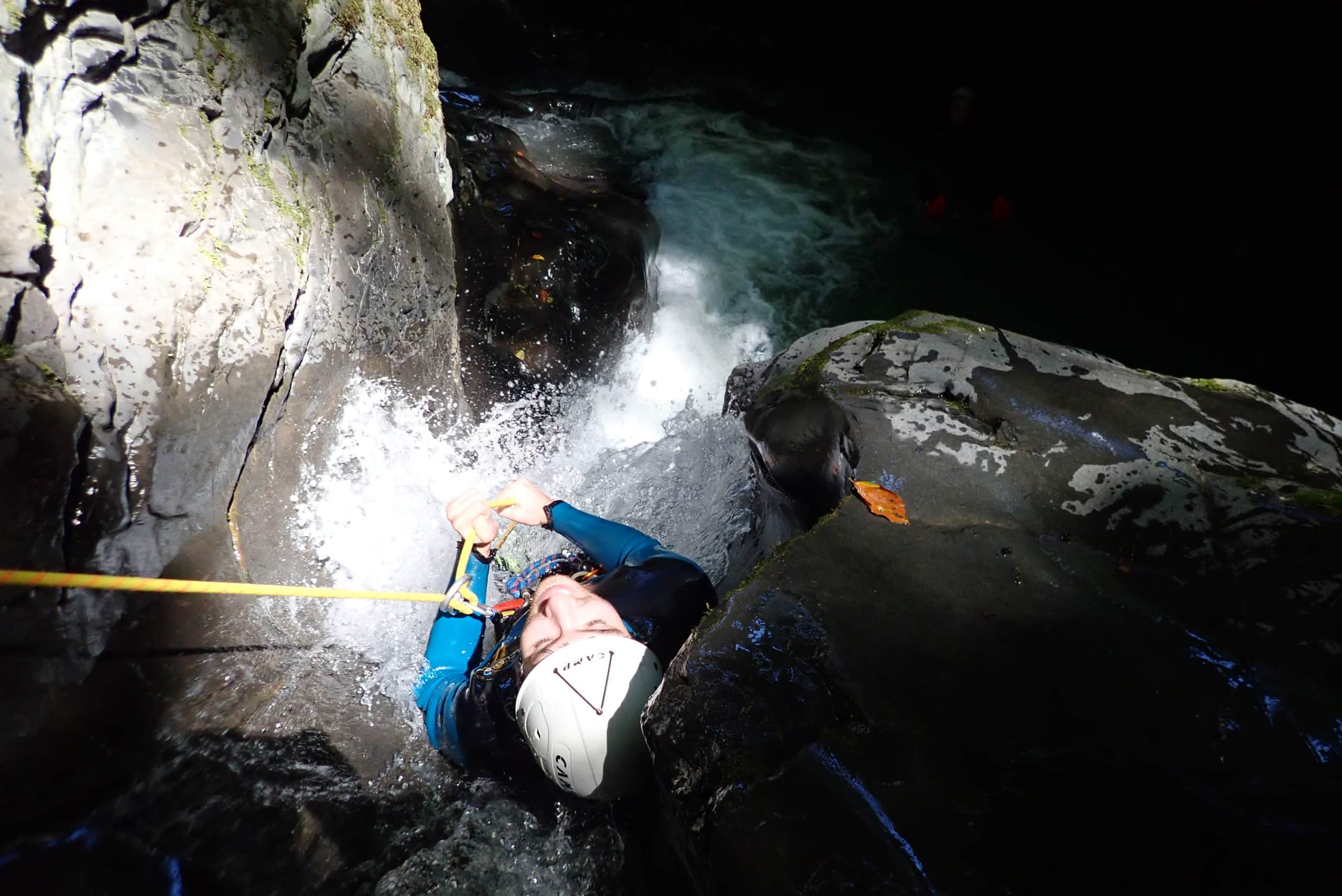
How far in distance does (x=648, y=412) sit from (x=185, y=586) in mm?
2718

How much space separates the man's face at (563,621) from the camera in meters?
1.96

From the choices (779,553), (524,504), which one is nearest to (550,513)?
(524,504)

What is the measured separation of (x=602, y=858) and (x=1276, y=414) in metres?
2.69

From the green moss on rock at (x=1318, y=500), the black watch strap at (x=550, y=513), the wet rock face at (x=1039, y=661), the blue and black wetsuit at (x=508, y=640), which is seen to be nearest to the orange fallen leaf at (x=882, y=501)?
the wet rock face at (x=1039, y=661)

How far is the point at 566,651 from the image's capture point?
1875 mm

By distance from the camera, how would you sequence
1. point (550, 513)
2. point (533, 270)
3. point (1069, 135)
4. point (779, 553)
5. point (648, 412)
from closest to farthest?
1. point (779, 553)
2. point (550, 513)
3. point (533, 270)
4. point (648, 412)
5. point (1069, 135)

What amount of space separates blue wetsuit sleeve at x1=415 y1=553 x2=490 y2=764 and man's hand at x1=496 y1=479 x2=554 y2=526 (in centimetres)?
27

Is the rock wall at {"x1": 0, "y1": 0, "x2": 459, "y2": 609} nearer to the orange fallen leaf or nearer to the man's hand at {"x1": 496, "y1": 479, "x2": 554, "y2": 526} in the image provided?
the man's hand at {"x1": 496, "y1": 479, "x2": 554, "y2": 526}

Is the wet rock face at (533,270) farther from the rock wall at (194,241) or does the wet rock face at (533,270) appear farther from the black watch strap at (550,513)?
the black watch strap at (550,513)

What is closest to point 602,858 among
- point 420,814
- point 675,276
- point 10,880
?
point 420,814

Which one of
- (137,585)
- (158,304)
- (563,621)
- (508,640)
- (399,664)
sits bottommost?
(399,664)

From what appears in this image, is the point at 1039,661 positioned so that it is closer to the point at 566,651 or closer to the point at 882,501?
the point at 882,501

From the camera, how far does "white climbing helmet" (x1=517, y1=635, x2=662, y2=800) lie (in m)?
1.77

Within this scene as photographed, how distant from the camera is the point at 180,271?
167cm
